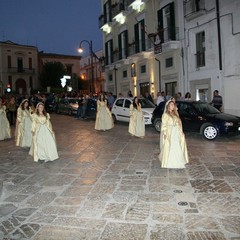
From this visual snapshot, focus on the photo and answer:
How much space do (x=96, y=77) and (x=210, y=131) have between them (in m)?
51.2

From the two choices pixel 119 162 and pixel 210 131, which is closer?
pixel 119 162

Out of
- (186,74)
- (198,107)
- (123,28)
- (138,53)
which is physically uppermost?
(123,28)

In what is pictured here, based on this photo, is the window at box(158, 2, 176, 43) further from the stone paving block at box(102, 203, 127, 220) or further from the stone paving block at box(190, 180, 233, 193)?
→ the stone paving block at box(102, 203, 127, 220)

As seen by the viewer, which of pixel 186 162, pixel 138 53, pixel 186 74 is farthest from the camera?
pixel 138 53

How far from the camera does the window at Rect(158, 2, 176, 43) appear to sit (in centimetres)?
2196

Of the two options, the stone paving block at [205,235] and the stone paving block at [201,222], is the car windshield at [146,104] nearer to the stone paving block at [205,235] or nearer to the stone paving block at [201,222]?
the stone paving block at [201,222]

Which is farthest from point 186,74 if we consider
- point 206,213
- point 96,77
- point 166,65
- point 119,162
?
point 96,77

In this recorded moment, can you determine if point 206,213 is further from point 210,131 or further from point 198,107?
point 198,107

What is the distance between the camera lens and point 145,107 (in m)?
18.1

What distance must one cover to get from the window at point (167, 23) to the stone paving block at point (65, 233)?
18.7 metres

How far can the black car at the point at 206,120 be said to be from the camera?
12375 millimetres

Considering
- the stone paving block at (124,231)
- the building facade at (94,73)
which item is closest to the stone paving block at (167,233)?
the stone paving block at (124,231)

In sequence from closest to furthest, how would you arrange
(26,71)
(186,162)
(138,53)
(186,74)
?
(186,162) < (186,74) < (138,53) < (26,71)

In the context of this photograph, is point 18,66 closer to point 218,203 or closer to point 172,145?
point 172,145
